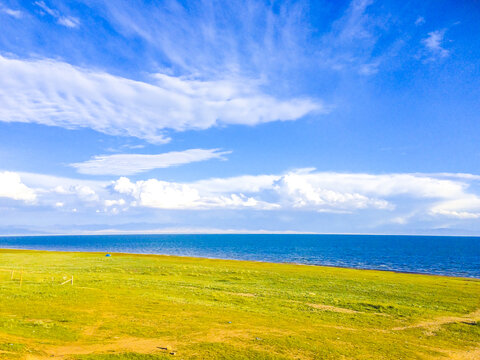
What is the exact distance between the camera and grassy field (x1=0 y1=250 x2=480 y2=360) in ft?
66.5

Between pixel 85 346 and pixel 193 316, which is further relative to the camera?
pixel 193 316

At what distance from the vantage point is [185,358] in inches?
738

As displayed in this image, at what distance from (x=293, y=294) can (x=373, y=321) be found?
1220cm

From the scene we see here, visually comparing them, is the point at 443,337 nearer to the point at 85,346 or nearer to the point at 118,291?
the point at 85,346

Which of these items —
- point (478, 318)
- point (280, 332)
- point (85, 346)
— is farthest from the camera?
point (478, 318)

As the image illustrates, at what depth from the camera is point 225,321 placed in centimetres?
2688

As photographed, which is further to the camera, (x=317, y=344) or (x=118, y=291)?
(x=118, y=291)

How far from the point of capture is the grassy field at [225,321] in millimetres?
20281

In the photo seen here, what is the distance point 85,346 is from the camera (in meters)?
20.2

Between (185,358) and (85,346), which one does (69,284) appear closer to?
(85,346)

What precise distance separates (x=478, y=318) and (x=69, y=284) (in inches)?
1698

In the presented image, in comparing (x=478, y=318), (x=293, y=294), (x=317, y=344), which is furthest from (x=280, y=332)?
(x=478, y=318)

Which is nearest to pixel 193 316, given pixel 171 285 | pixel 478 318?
pixel 171 285

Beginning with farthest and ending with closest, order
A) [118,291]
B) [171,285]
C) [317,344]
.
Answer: [171,285]
[118,291]
[317,344]
